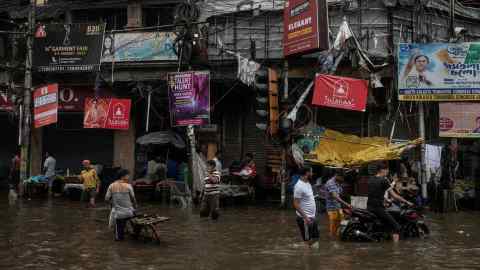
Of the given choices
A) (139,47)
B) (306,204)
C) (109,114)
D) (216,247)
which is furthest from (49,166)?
(306,204)

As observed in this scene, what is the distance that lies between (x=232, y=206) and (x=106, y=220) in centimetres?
529

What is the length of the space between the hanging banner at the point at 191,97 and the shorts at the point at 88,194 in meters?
3.33

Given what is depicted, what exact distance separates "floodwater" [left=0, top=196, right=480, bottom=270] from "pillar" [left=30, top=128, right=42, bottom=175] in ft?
27.9

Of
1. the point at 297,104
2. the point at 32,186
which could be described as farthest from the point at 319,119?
the point at 32,186

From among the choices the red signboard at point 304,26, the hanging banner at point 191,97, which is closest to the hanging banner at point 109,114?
the hanging banner at point 191,97

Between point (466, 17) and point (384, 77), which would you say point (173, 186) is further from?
point (466, 17)

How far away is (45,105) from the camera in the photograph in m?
22.4

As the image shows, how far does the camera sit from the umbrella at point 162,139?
22.1 metres

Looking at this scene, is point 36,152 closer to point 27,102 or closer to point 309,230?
point 27,102

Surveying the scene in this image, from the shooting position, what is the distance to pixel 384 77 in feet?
64.8

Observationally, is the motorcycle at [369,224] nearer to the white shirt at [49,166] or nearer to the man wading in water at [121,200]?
the man wading in water at [121,200]

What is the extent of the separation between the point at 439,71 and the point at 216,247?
10.1 meters

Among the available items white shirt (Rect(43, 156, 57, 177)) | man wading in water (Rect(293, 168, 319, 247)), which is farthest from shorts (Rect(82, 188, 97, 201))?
man wading in water (Rect(293, 168, 319, 247))

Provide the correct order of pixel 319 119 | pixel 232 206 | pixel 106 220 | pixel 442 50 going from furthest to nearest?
pixel 319 119 → pixel 232 206 → pixel 442 50 → pixel 106 220
